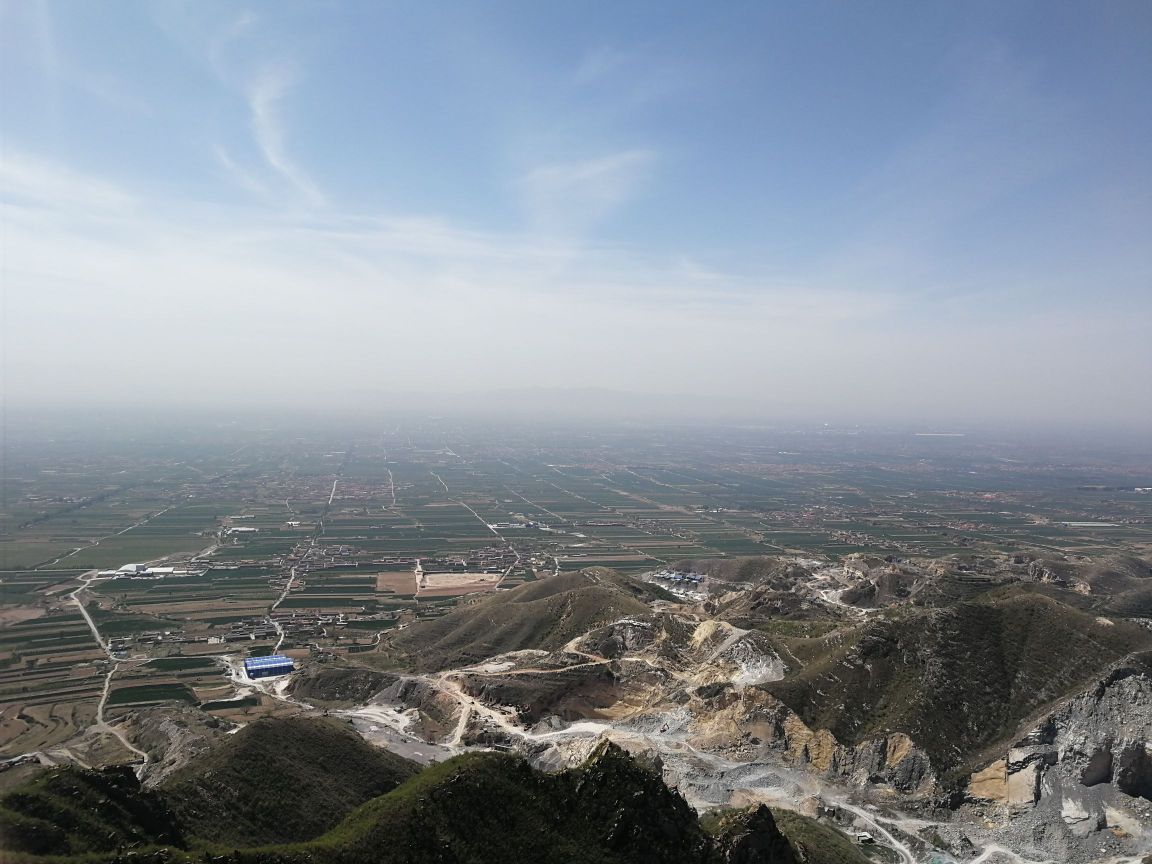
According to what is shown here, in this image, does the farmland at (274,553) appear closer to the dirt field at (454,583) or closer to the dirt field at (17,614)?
the dirt field at (17,614)

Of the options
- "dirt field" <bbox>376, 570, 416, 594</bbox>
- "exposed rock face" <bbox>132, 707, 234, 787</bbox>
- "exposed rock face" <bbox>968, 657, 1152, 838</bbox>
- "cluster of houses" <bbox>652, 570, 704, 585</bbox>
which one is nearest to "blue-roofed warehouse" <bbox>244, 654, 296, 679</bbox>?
"exposed rock face" <bbox>132, 707, 234, 787</bbox>

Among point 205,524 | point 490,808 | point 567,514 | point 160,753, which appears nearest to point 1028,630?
point 490,808

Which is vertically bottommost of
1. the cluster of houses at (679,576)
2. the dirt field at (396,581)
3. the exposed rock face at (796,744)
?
the dirt field at (396,581)

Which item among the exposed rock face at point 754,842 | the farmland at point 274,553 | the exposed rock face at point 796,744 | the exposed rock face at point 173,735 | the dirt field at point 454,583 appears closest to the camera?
the exposed rock face at point 754,842

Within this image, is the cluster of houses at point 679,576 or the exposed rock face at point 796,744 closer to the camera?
the exposed rock face at point 796,744

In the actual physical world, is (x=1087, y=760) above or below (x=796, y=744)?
above

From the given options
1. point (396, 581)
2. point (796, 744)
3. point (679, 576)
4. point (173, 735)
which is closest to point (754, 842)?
point (796, 744)

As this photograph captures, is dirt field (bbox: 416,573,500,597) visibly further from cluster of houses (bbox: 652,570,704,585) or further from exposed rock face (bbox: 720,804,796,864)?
exposed rock face (bbox: 720,804,796,864)

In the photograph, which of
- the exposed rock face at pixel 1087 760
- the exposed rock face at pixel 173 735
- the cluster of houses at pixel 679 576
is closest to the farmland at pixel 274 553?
the exposed rock face at pixel 173 735

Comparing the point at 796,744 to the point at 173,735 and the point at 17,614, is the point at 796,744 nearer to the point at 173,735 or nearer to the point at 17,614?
the point at 173,735
